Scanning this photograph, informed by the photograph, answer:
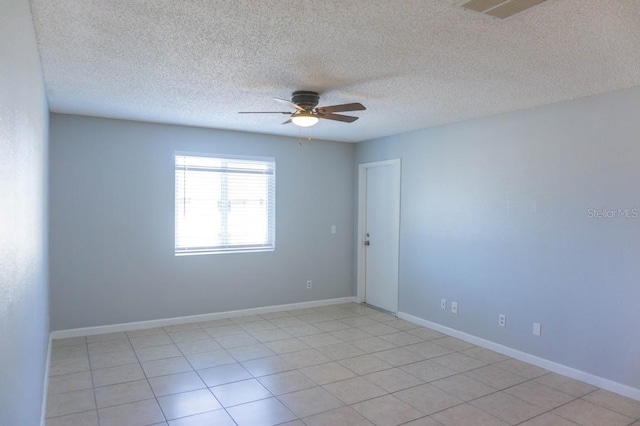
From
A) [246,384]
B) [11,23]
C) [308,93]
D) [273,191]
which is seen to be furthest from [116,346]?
[11,23]

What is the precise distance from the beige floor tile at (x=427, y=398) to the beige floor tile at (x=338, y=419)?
0.47m

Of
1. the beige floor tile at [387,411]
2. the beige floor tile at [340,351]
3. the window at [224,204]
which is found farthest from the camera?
the window at [224,204]

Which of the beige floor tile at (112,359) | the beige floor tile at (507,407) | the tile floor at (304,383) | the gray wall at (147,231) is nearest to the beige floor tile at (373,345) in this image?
the tile floor at (304,383)

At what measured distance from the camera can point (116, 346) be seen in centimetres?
430

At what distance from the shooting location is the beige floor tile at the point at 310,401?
305 cm

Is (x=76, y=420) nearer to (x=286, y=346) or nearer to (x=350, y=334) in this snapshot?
(x=286, y=346)

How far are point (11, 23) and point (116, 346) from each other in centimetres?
368

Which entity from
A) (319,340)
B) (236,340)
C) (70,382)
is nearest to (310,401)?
(319,340)

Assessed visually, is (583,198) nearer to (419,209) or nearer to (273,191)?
(419,209)

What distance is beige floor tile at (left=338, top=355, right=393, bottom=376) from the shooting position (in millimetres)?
3805

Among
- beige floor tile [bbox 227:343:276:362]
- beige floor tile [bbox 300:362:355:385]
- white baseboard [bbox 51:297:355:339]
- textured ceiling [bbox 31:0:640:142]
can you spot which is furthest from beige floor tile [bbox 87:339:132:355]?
textured ceiling [bbox 31:0:640:142]

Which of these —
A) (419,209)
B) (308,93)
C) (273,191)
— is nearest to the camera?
(308,93)

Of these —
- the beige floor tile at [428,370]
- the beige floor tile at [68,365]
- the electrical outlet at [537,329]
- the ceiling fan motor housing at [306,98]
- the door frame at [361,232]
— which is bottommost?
the beige floor tile at [428,370]

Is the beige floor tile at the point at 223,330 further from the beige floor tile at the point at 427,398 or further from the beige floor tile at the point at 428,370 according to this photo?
the beige floor tile at the point at 427,398
